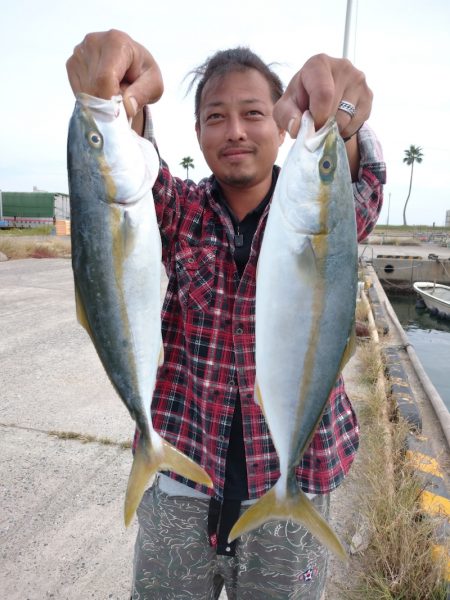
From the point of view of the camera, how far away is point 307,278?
1.43m

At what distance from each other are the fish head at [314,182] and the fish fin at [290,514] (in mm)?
920

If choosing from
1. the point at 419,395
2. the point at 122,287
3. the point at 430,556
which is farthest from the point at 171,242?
the point at 419,395

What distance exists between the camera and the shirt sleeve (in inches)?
75.4

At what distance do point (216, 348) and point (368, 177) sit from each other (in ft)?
3.17

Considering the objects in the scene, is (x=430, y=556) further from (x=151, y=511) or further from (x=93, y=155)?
(x=93, y=155)

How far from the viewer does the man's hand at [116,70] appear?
55.5 inches

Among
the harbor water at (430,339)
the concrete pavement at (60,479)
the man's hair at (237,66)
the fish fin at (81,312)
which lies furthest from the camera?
the harbor water at (430,339)

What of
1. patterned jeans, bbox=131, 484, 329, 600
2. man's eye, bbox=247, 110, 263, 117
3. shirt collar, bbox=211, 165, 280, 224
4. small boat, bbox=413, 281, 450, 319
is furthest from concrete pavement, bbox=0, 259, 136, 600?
small boat, bbox=413, 281, 450, 319

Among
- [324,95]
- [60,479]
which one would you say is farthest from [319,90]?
[60,479]

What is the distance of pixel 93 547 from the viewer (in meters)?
2.92

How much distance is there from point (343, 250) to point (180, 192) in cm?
91

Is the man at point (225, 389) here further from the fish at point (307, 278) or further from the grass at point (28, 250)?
the grass at point (28, 250)

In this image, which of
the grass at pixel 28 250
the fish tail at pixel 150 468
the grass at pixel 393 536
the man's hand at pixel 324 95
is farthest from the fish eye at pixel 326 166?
the grass at pixel 28 250

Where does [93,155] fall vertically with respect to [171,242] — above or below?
above
